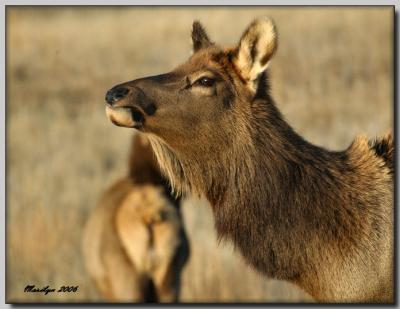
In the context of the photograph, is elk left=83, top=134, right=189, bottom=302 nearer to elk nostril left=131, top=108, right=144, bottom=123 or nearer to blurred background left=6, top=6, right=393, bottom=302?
blurred background left=6, top=6, right=393, bottom=302

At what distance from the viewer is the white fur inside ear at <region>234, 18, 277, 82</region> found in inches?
229

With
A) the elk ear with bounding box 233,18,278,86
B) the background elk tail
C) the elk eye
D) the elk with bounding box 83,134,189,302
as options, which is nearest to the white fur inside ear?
the elk ear with bounding box 233,18,278,86

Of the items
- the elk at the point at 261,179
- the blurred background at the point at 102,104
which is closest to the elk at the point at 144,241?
the blurred background at the point at 102,104

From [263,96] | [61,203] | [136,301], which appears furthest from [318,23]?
[263,96]

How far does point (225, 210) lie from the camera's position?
236 inches

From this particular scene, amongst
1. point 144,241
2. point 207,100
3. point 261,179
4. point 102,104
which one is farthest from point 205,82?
point 102,104

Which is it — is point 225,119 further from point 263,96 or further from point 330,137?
point 330,137

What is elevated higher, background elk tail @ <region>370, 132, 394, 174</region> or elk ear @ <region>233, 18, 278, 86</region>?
elk ear @ <region>233, 18, 278, 86</region>

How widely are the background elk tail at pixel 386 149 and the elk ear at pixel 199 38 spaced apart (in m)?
1.59

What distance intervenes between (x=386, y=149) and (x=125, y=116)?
7.21 feet

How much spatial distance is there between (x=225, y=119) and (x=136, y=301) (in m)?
3.77

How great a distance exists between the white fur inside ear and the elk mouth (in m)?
0.88

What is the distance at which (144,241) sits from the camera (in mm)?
9227

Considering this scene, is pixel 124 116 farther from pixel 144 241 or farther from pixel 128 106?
pixel 144 241
